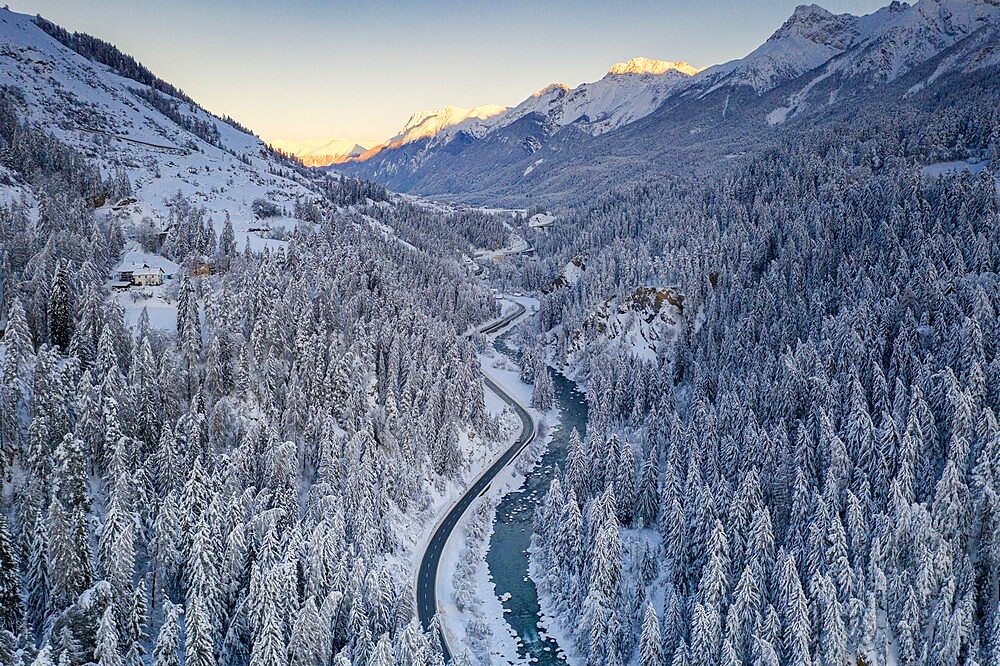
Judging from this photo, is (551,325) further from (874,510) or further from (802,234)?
(874,510)

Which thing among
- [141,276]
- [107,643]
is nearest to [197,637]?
[107,643]

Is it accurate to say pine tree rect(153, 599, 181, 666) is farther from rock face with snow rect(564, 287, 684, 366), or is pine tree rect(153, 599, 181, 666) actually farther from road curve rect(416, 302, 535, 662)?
rock face with snow rect(564, 287, 684, 366)

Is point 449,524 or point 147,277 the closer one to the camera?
point 449,524

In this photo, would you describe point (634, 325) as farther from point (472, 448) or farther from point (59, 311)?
point (59, 311)

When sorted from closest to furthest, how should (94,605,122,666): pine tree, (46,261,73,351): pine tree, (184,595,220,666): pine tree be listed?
(94,605,122,666): pine tree < (184,595,220,666): pine tree < (46,261,73,351): pine tree

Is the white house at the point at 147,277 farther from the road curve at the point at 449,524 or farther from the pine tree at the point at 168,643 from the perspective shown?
the pine tree at the point at 168,643

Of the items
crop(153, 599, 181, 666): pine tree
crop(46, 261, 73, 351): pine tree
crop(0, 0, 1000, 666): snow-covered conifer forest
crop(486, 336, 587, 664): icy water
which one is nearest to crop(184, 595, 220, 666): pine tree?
crop(0, 0, 1000, 666): snow-covered conifer forest

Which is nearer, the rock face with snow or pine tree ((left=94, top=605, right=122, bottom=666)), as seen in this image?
pine tree ((left=94, top=605, right=122, bottom=666))

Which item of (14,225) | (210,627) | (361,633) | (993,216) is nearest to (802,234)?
(993,216)
